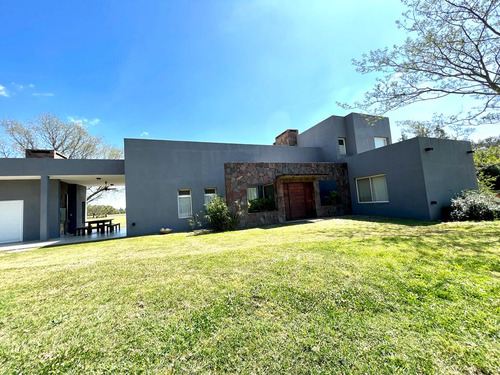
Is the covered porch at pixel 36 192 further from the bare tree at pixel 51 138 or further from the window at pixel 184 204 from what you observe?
the bare tree at pixel 51 138

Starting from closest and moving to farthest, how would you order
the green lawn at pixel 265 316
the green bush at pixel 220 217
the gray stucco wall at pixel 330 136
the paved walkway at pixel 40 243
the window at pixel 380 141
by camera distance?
the green lawn at pixel 265 316 → the paved walkway at pixel 40 243 → the green bush at pixel 220 217 → the gray stucco wall at pixel 330 136 → the window at pixel 380 141

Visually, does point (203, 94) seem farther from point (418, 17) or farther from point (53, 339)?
point (53, 339)

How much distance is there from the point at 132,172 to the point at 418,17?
1495 cm

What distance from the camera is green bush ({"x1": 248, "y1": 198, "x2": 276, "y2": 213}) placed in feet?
39.4

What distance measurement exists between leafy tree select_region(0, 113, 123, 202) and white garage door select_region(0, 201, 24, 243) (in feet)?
19.2

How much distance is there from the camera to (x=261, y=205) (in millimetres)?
12156

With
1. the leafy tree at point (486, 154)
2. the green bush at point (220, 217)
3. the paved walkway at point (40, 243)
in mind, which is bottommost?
the paved walkway at point (40, 243)

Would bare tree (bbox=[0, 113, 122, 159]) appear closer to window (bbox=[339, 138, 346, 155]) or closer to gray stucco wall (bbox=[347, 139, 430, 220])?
window (bbox=[339, 138, 346, 155])

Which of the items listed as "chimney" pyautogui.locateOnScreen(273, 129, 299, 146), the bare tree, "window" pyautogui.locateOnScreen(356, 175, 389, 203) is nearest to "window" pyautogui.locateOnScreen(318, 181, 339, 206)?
"window" pyautogui.locateOnScreen(356, 175, 389, 203)

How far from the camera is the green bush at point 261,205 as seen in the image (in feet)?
39.4

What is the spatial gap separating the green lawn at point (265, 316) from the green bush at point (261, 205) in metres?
7.47

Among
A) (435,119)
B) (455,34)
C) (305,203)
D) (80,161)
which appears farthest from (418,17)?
(80,161)

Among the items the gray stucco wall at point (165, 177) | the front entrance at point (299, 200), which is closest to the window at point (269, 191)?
the front entrance at point (299, 200)

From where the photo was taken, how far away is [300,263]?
416 centimetres
